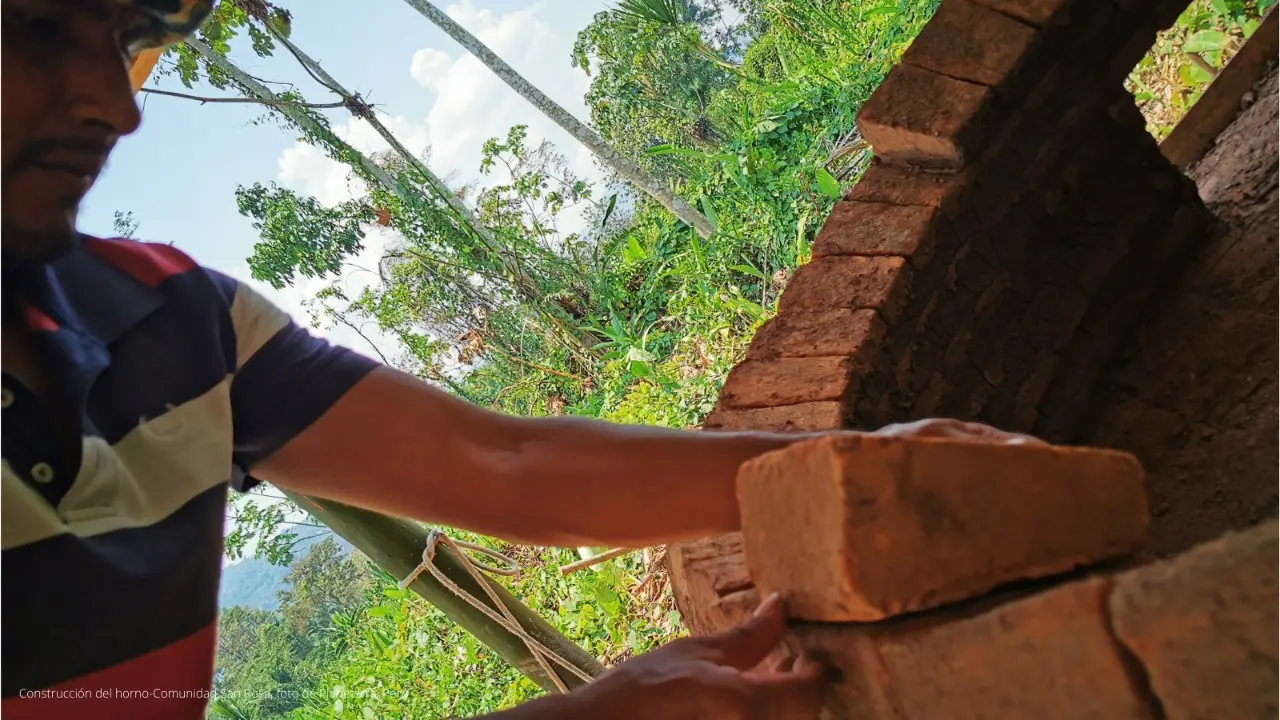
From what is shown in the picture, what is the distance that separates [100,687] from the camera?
737 millimetres

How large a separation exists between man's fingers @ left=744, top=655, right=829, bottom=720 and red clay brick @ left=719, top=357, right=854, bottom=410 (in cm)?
55

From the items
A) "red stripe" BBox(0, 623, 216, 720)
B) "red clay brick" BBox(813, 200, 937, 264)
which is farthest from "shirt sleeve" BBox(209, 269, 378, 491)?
"red clay brick" BBox(813, 200, 937, 264)

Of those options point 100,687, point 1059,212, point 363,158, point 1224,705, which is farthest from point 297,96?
point 1224,705

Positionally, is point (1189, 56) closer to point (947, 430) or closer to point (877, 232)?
point (877, 232)

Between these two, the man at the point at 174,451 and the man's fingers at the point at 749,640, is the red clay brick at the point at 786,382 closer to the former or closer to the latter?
the man at the point at 174,451

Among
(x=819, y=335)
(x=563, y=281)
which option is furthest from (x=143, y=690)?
(x=563, y=281)

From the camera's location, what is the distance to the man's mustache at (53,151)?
2.38 ft

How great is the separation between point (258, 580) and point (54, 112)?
447 cm

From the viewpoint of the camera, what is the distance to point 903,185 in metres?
1.48

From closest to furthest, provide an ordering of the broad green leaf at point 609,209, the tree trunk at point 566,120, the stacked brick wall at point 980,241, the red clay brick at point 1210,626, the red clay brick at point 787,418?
1. the red clay brick at point 1210,626
2. the red clay brick at point 787,418
3. the stacked brick wall at point 980,241
4. the tree trunk at point 566,120
5. the broad green leaf at point 609,209

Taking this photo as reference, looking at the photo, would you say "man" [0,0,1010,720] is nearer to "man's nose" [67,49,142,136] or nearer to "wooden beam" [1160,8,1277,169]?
"man's nose" [67,49,142,136]

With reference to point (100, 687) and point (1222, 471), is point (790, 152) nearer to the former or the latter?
point (1222, 471)

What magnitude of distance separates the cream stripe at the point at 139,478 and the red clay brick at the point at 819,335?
80 cm

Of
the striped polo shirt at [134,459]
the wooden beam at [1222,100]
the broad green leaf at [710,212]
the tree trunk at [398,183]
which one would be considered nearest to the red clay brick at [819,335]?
the striped polo shirt at [134,459]
